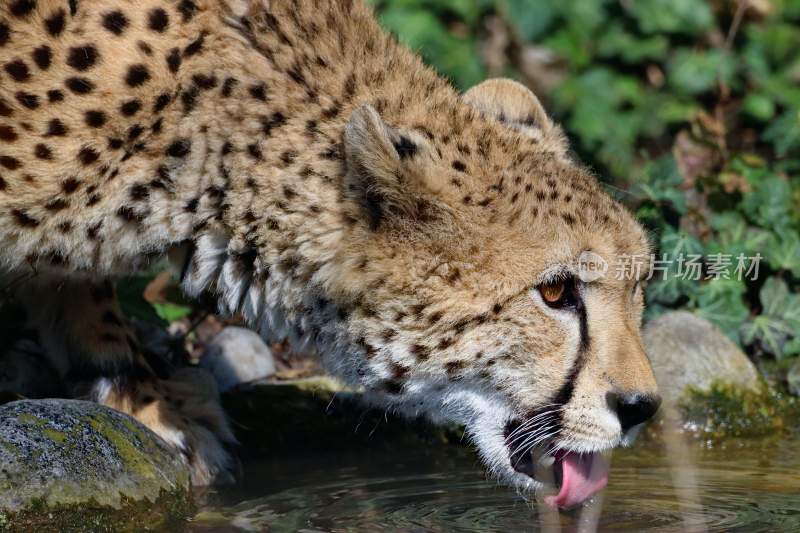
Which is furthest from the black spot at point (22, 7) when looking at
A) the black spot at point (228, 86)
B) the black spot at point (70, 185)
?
the black spot at point (228, 86)

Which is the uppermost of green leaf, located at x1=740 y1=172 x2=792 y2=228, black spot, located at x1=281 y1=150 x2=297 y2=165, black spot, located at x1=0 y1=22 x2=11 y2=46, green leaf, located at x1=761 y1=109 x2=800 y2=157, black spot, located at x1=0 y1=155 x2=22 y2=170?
green leaf, located at x1=761 y1=109 x2=800 y2=157

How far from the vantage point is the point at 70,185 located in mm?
4191

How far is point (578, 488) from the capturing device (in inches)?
168

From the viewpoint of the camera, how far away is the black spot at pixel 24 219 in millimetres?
4219

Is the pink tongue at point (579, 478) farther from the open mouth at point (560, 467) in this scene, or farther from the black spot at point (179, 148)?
the black spot at point (179, 148)

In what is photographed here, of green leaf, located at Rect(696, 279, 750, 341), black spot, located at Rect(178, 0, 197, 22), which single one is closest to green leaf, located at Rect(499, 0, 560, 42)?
green leaf, located at Rect(696, 279, 750, 341)

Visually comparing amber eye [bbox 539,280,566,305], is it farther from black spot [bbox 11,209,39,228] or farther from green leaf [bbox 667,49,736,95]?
green leaf [bbox 667,49,736,95]

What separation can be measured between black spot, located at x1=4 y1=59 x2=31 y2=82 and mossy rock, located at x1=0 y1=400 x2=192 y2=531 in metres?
1.07

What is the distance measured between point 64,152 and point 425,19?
4.93m

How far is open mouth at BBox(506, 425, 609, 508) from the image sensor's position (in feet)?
13.9

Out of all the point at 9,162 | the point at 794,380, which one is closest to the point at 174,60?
the point at 9,162

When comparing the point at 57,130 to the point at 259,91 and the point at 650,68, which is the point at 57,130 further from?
the point at 650,68

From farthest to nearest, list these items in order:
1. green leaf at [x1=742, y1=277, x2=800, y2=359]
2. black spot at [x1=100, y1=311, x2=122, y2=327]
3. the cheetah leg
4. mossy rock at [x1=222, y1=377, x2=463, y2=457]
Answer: green leaf at [x1=742, y1=277, x2=800, y2=359], mossy rock at [x1=222, y1=377, x2=463, y2=457], black spot at [x1=100, y1=311, x2=122, y2=327], the cheetah leg

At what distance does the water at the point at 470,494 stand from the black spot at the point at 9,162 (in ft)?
4.30
